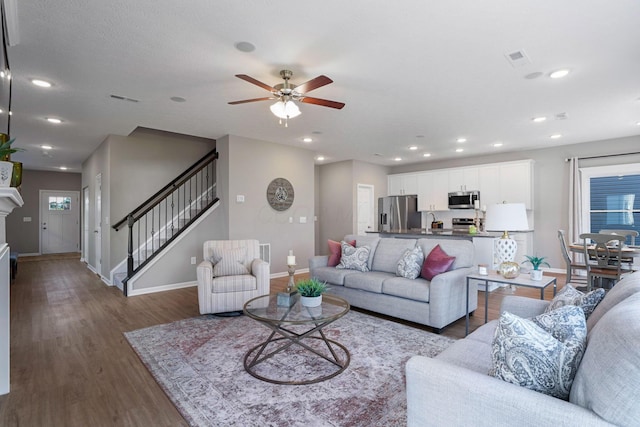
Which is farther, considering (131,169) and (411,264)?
(131,169)

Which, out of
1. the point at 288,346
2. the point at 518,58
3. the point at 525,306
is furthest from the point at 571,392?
the point at 518,58

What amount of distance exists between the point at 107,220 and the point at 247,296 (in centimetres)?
377

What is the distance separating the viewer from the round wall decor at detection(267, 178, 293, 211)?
21.0 feet

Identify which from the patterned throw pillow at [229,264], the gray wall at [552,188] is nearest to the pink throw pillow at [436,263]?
the patterned throw pillow at [229,264]

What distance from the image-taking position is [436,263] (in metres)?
3.65

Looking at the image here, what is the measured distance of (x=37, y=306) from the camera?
4516 millimetres

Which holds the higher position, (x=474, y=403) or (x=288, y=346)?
(x=474, y=403)

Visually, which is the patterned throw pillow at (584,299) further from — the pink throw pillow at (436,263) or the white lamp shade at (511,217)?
the pink throw pillow at (436,263)

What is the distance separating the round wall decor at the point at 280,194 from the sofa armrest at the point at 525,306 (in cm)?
470

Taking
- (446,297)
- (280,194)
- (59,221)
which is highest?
(280,194)

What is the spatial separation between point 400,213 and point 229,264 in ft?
18.7

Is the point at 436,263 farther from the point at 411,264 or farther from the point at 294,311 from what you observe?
the point at 294,311

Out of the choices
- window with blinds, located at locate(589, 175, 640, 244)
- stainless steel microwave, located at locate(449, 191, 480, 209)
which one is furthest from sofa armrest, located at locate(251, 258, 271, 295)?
A: window with blinds, located at locate(589, 175, 640, 244)

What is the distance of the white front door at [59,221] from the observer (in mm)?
10180
